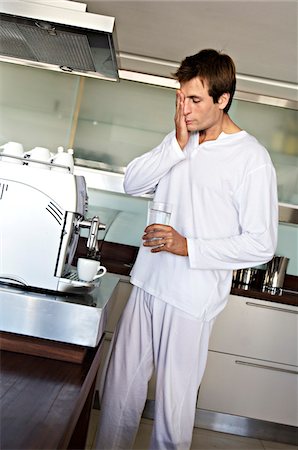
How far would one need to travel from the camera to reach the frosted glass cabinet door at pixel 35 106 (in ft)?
12.9

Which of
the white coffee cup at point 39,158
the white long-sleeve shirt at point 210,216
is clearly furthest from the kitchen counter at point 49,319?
the white long-sleeve shirt at point 210,216

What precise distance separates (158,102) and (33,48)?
4.92ft

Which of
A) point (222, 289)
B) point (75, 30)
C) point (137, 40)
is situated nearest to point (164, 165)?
point (222, 289)

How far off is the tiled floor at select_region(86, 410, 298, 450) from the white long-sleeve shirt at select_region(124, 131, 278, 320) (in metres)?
1.19

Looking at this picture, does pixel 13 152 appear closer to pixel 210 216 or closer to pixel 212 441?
pixel 210 216

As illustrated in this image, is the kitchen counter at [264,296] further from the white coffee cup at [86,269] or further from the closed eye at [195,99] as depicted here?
the white coffee cup at [86,269]

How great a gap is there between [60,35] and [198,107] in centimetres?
65

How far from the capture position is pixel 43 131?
3.96 metres

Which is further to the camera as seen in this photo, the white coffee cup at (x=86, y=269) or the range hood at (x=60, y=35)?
the range hood at (x=60, y=35)

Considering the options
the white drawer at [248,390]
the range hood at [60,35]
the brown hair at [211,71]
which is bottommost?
the white drawer at [248,390]

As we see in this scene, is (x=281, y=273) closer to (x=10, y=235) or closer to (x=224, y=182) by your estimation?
(x=224, y=182)

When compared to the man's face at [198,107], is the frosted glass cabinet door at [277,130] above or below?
above

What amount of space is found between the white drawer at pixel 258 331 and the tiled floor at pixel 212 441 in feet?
1.46

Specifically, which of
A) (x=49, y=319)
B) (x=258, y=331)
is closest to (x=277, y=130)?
(x=258, y=331)
